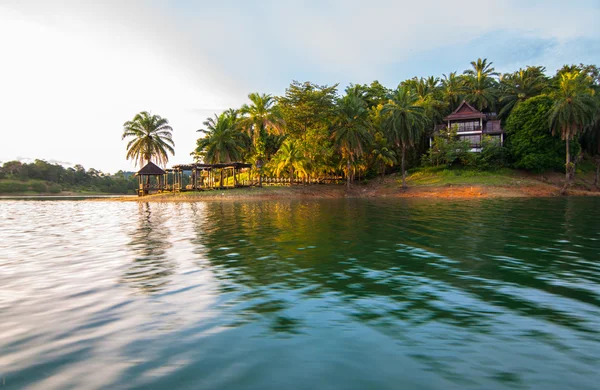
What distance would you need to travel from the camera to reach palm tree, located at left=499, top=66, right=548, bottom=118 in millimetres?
64238

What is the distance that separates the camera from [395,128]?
5181cm

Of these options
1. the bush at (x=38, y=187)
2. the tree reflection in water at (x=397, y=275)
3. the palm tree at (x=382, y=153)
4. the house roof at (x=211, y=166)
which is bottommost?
the tree reflection in water at (x=397, y=275)

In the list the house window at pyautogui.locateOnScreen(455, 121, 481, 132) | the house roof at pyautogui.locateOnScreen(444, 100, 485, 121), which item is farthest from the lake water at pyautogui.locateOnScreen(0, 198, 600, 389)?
the house roof at pyautogui.locateOnScreen(444, 100, 485, 121)

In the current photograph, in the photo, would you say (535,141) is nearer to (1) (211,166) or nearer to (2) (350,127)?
(2) (350,127)

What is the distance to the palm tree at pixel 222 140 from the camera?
193 ft

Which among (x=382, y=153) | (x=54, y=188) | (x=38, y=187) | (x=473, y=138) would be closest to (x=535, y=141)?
(x=473, y=138)

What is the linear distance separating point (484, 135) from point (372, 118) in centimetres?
1896

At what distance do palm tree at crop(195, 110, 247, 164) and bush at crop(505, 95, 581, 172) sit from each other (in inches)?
1731

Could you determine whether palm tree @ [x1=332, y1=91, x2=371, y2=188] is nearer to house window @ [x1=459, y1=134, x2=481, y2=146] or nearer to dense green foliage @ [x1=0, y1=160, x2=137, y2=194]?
house window @ [x1=459, y1=134, x2=481, y2=146]

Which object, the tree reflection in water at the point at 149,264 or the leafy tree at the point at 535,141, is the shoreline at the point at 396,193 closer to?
the leafy tree at the point at 535,141

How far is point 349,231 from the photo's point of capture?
16.6 meters

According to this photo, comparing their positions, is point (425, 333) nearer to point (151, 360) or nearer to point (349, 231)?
point (151, 360)

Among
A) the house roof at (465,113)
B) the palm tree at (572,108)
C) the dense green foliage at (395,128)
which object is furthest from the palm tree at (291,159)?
the palm tree at (572,108)

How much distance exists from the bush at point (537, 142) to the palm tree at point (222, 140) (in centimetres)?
4397
